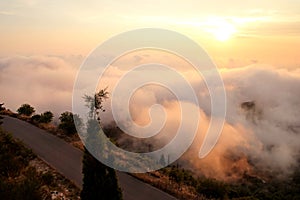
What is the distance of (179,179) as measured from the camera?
22.2 m

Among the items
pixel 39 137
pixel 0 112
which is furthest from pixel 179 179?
pixel 0 112

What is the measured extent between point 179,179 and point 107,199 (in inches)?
357

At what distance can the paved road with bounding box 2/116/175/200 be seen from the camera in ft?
60.5

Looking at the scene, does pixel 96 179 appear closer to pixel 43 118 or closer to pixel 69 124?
pixel 69 124

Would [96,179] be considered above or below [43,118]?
below

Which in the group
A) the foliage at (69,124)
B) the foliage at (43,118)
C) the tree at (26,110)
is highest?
the tree at (26,110)

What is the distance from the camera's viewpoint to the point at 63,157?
2286cm

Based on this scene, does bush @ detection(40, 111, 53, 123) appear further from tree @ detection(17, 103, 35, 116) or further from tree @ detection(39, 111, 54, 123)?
tree @ detection(17, 103, 35, 116)

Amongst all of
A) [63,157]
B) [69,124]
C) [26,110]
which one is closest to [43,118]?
[69,124]

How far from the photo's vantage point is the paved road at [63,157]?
18.4 m

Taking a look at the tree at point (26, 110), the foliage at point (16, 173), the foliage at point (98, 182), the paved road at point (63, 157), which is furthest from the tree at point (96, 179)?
the tree at point (26, 110)

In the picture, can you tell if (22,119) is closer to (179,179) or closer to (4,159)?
(4,159)

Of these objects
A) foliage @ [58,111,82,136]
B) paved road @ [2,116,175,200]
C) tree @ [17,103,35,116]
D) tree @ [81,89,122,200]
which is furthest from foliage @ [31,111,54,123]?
tree @ [81,89,122,200]

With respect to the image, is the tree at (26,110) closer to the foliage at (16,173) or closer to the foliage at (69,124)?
the foliage at (69,124)
